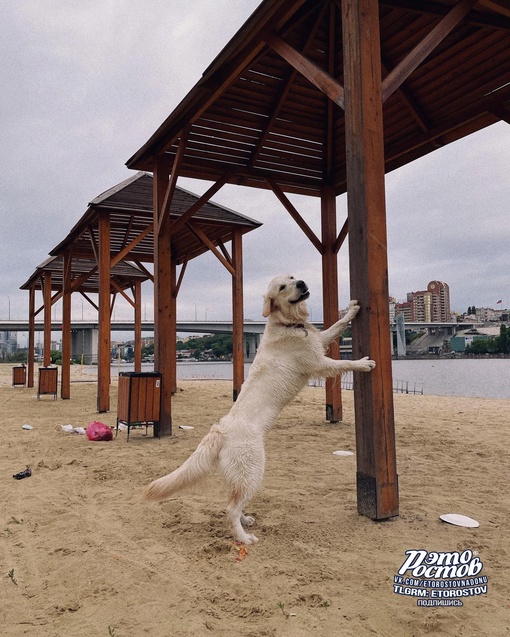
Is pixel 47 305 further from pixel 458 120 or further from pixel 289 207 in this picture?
pixel 458 120

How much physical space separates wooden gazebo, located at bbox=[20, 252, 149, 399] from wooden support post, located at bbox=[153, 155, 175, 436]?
606 centimetres

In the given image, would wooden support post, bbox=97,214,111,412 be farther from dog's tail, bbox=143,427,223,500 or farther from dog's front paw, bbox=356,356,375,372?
dog's front paw, bbox=356,356,375,372

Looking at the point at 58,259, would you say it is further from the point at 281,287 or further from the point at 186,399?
the point at 281,287

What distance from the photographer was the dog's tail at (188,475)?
3186 mm

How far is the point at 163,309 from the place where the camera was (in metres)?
7.72

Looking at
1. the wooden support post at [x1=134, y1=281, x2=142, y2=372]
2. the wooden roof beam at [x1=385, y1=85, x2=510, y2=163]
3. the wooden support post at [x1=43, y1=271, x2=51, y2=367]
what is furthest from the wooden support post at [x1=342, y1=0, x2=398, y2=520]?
the wooden support post at [x1=134, y1=281, x2=142, y2=372]

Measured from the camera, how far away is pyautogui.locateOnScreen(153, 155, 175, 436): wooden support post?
25.2 ft

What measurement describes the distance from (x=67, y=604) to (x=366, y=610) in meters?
1.58

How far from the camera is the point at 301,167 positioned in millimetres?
8562

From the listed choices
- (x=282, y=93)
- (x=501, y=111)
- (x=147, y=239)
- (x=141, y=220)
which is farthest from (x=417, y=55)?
(x=147, y=239)

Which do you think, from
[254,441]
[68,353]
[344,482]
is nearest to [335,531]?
[254,441]

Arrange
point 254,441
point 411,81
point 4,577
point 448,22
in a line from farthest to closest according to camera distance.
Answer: point 411,81
point 448,22
point 254,441
point 4,577

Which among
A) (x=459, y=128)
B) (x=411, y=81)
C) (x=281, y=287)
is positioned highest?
(x=411, y=81)

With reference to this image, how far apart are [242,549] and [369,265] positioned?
224 cm
